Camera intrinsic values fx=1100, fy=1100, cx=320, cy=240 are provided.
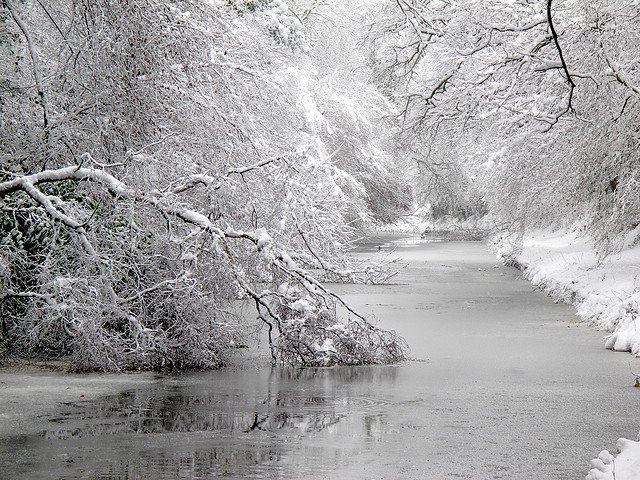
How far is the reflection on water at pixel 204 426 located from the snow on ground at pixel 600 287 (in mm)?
2453

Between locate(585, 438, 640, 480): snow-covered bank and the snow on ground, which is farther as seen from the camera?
Result: the snow on ground

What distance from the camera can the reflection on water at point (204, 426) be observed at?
28.0 feet

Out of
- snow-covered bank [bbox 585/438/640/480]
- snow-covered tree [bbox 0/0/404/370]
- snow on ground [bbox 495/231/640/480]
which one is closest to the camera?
snow-covered bank [bbox 585/438/640/480]

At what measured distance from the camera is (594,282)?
78.8 ft

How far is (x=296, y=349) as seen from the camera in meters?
14.8

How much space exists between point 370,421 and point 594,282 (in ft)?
46.9

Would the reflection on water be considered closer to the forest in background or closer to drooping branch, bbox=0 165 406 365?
drooping branch, bbox=0 165 406 365

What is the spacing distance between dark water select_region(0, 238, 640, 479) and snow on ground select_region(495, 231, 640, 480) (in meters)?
0.81

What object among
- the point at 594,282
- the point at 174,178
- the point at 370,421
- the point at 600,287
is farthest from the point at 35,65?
the point at 594,282

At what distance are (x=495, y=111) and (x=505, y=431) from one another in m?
10.9

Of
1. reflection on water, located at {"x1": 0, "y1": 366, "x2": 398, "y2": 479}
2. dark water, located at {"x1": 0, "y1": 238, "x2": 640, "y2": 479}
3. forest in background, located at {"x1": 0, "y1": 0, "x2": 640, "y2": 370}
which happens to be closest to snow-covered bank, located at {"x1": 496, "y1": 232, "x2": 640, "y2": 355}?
dark water, located at {"x1": 0, "y1": 238, "x2": 640, "y2": 479}

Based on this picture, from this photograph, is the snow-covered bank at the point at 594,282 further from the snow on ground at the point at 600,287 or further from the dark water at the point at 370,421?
the dark water at the point at 370,421

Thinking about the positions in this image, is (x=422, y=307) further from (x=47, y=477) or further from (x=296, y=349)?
(x=47, y=477)

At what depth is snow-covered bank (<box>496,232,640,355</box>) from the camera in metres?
17.5
